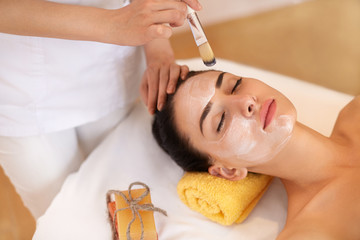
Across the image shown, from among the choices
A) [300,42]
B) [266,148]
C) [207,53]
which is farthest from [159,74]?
[300,42]

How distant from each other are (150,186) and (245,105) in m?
0.50

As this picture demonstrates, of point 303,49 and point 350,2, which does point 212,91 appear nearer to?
point 303,49

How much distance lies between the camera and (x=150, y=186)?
60.7 inches

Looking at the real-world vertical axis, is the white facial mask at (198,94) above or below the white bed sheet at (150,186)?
above

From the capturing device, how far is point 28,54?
1.31 meters

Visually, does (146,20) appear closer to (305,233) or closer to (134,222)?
(134,222)

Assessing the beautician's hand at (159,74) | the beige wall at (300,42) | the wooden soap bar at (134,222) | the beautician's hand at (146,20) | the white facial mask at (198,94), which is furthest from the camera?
the beige wall at (300,42)

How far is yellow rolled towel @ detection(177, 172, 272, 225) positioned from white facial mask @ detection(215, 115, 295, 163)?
0.52 ft

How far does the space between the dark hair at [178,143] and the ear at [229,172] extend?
0.03 meters

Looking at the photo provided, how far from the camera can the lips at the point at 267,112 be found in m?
1.29

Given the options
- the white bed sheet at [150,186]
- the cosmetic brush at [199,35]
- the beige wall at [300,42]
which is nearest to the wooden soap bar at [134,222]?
the white bed sheet at [150,186]

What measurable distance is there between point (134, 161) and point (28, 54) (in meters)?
0.57

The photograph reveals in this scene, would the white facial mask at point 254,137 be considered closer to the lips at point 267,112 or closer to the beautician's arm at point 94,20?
the lips at point 267,112

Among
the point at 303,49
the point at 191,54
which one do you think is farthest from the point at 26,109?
the point at 303,49
